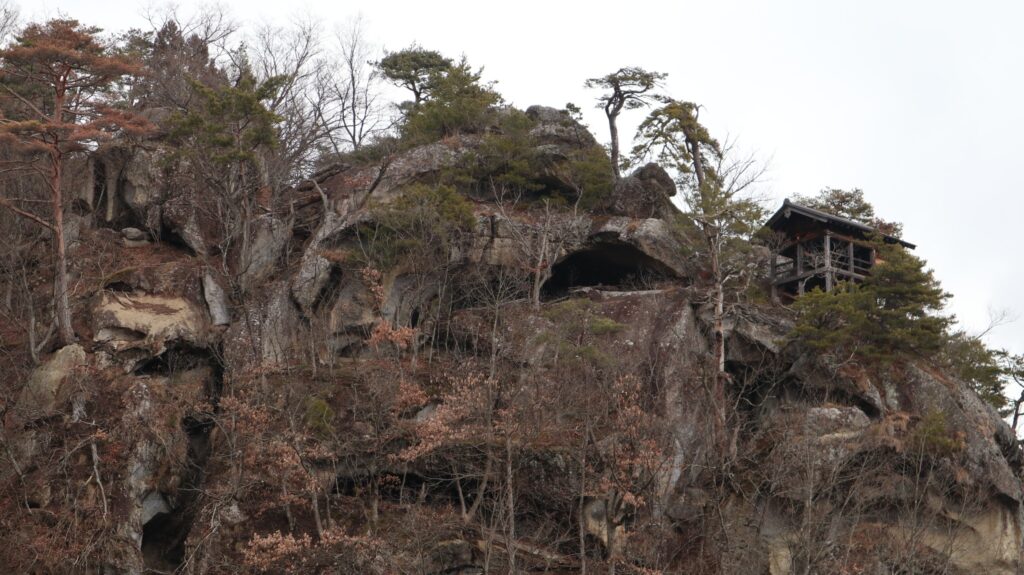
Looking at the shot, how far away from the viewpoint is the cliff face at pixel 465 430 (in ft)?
74.0

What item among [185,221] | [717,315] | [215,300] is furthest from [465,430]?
[185,221]

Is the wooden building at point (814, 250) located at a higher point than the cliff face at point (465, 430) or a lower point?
higher

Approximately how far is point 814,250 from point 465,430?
1586cm

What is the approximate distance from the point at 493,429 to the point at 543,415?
3.96 ft

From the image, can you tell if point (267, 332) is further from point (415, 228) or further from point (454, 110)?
point (454, 110)

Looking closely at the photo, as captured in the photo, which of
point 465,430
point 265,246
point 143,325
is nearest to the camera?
point 465,430

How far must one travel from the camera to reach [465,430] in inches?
924

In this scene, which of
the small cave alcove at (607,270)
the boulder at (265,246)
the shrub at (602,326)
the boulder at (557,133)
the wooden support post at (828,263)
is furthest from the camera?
the boulder at (557,133)

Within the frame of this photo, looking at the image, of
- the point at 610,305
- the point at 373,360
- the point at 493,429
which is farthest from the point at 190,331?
the point at 610,305

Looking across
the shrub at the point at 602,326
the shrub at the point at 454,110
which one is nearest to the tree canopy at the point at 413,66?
the shrub at the point at 454,110

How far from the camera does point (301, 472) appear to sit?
22.7m

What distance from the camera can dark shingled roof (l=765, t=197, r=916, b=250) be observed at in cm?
3309

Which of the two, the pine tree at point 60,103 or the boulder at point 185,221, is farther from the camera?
the boulder at point 185,221

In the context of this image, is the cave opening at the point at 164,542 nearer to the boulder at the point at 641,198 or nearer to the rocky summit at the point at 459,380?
the rocky summit at the point at 459,380
